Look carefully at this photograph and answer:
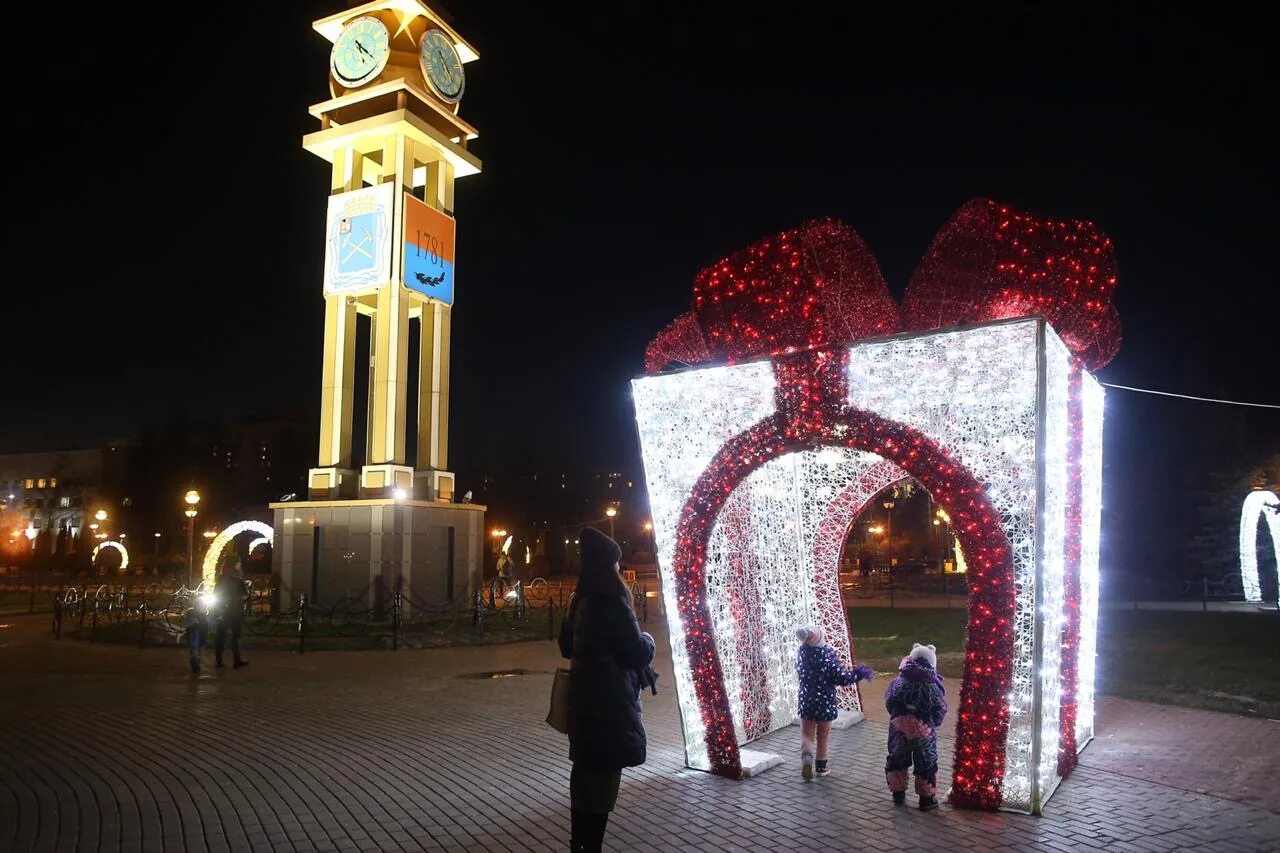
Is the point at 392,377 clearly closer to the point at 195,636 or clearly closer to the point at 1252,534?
the point at 195,636

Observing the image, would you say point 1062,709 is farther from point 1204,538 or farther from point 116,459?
point 116,459

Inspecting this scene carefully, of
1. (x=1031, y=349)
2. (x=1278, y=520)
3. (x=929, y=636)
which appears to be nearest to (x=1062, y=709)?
(x=1031, y=349)

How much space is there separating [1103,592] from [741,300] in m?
27.3

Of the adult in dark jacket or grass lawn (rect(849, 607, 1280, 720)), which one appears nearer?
grass lawn (rect(849, 607, 1280, 720))

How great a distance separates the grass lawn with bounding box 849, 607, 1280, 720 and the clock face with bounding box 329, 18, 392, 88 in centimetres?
1968

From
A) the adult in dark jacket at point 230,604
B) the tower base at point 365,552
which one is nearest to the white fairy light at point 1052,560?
the adult in dark jacket at point 230,604

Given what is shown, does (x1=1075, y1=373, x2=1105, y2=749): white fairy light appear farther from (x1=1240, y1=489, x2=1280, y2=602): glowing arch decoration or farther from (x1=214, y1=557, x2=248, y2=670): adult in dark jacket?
(x1=1240, y1=489, x2=1280, y2=602): glowing arch decoration

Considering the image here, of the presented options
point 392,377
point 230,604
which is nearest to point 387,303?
point 392,377

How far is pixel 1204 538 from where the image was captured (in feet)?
98.5

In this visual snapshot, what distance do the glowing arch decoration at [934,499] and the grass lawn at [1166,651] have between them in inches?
143

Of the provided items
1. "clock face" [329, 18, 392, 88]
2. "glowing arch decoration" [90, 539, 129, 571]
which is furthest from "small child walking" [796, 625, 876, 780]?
"glowing arch decoration" [90, 539, 129, 571]

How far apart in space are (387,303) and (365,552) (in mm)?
6650

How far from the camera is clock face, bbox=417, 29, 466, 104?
25.9 meters

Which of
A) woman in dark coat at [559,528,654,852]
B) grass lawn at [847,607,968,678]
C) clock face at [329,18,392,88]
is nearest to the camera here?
woman in dark coat at [559,528,654,852]
